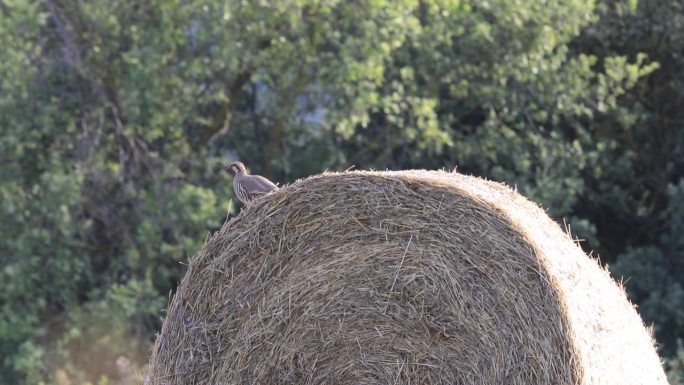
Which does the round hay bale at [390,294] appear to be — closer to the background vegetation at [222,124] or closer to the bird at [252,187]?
the bird at [252,187]

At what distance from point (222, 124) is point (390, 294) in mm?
6483

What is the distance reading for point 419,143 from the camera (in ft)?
37.2

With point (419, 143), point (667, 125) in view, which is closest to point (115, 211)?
point (419, 143)

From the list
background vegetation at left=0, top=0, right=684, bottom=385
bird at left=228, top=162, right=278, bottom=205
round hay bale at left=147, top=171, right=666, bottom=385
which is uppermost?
round hay bale at left=147, top=171, right=666, bottom=385

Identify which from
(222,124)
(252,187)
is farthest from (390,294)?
(222,124)

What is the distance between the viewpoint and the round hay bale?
5438 millimetres

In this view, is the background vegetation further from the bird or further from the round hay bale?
the round hay bale

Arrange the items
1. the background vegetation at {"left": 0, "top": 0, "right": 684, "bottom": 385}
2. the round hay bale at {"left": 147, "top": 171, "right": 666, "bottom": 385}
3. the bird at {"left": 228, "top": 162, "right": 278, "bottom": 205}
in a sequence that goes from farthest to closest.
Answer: the background vegetation at {"left": 0, "top": 0, "right": 684, "bottom": 385}
the bird at {"left": 228, "top": 162, "right": 278, "bottom": 205}
the round hay bale at {"left": 147, "top": 171, "right": 666, "bottom": 385}

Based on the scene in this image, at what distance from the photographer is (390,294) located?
18.8 ft

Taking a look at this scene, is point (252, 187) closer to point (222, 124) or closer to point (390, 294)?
point (390, 294)

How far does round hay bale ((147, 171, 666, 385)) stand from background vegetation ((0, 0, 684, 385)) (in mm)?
4423

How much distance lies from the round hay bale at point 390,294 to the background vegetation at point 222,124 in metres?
4.42

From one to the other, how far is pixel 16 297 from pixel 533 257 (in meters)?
6.63

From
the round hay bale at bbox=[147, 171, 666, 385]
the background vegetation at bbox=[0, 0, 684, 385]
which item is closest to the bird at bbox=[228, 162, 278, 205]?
the round hay bale at bbox=[147, 171, 666, 385]
